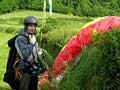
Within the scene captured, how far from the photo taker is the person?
885 centimetres

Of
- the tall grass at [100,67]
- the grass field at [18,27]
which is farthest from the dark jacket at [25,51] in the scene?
the grass field at [18,27]

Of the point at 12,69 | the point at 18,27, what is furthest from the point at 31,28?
the point at 18,27

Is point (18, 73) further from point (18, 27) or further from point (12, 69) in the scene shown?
point (18, 27)

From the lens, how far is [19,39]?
8.93 m

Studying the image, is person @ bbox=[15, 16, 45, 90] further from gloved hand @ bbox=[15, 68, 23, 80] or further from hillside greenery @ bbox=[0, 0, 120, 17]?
hillside greenery @ bbox=[0, 0, 120, 17]

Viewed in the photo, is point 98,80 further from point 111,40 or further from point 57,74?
point 57,74

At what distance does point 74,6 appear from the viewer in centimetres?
4862

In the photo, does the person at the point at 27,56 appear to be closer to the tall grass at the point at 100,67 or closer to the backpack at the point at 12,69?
the backpack at the point at 12,69

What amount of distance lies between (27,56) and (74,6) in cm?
3998

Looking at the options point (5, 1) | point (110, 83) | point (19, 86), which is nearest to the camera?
point (110, 83)

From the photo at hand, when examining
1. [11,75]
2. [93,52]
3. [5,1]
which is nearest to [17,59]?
[11,75]

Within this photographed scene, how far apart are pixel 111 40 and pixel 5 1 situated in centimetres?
3965

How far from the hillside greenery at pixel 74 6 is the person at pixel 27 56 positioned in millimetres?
36323

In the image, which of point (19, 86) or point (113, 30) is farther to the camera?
point (19, 86)
